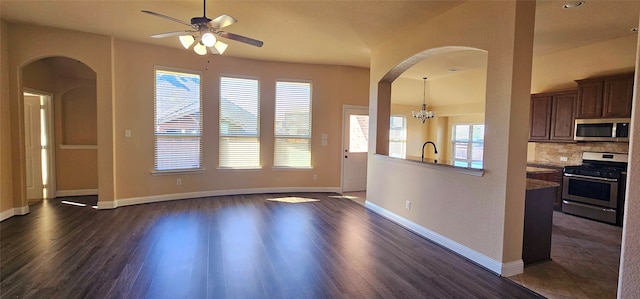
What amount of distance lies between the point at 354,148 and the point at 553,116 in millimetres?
3905

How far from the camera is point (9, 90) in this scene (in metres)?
4.35

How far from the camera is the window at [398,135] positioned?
30.2 feet

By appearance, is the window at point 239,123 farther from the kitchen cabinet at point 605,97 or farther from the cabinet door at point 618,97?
the cabinet door at point 618,97

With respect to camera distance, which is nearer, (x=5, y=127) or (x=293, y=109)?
(x=5, y=127)

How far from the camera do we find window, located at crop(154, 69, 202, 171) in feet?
18.0

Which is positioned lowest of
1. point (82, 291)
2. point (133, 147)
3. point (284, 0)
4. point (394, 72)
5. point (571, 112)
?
point (82, 291)

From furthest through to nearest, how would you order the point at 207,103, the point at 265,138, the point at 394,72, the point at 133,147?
the point at 265,138, the point at 207,103, the point at 133,147, the point at 394,72

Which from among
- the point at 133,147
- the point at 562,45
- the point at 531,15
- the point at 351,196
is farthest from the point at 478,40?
the point at 133,147

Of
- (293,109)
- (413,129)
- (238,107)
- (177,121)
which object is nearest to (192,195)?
(177,121)

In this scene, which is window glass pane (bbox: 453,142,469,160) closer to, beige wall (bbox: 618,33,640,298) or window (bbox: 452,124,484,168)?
window (bbox: 452,124,484,168)

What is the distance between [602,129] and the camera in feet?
15.8

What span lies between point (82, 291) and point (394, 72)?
15.1 ft

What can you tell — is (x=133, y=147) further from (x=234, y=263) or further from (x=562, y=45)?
(x=562, y=45)

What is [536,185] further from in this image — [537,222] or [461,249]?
[461,249]
